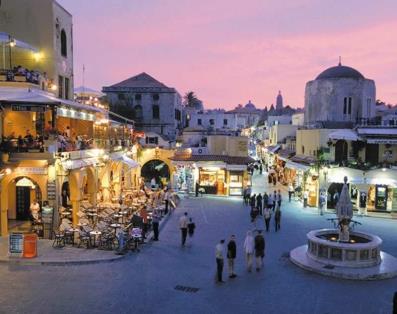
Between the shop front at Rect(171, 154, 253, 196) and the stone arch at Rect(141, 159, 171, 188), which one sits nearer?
the shop front at Rect(171, 154, 253, 196)

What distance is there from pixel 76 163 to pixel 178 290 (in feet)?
32.8

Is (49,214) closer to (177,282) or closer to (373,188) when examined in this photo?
(177,282)

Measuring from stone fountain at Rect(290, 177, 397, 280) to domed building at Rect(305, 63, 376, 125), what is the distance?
2235 centimetres

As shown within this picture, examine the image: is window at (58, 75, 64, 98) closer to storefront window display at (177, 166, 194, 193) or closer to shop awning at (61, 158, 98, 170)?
shop awning at (61, 158, 98, 170)

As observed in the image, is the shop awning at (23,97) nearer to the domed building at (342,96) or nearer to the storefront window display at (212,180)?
the storefront window display at (212,180)

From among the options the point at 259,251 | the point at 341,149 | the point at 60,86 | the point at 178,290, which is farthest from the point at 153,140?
the point at 178,290

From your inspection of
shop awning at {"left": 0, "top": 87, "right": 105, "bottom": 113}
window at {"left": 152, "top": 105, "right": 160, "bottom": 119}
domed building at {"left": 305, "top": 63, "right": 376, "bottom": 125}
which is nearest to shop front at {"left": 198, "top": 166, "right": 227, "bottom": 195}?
domed building at {"left": 305, "top": 63, "right": 376, "bottom": 125}

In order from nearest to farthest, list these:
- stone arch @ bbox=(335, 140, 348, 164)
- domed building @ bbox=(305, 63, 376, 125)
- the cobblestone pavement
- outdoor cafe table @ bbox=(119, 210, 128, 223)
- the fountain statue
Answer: the cobblestone pavement → the fountain statue → outdoor cafe table @ bbox=(119, 210, 128, 223) → stone arch @ bbox=(335, 140, 348, 164) → domed building @ bbox=(305, 63, 376, 125)

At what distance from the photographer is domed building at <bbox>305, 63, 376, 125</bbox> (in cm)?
3872

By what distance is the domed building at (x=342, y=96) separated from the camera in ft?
127

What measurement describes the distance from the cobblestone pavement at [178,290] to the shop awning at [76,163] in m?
5.09

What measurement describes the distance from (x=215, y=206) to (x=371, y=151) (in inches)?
446

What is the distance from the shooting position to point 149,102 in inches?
2400

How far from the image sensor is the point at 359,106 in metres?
39.0
